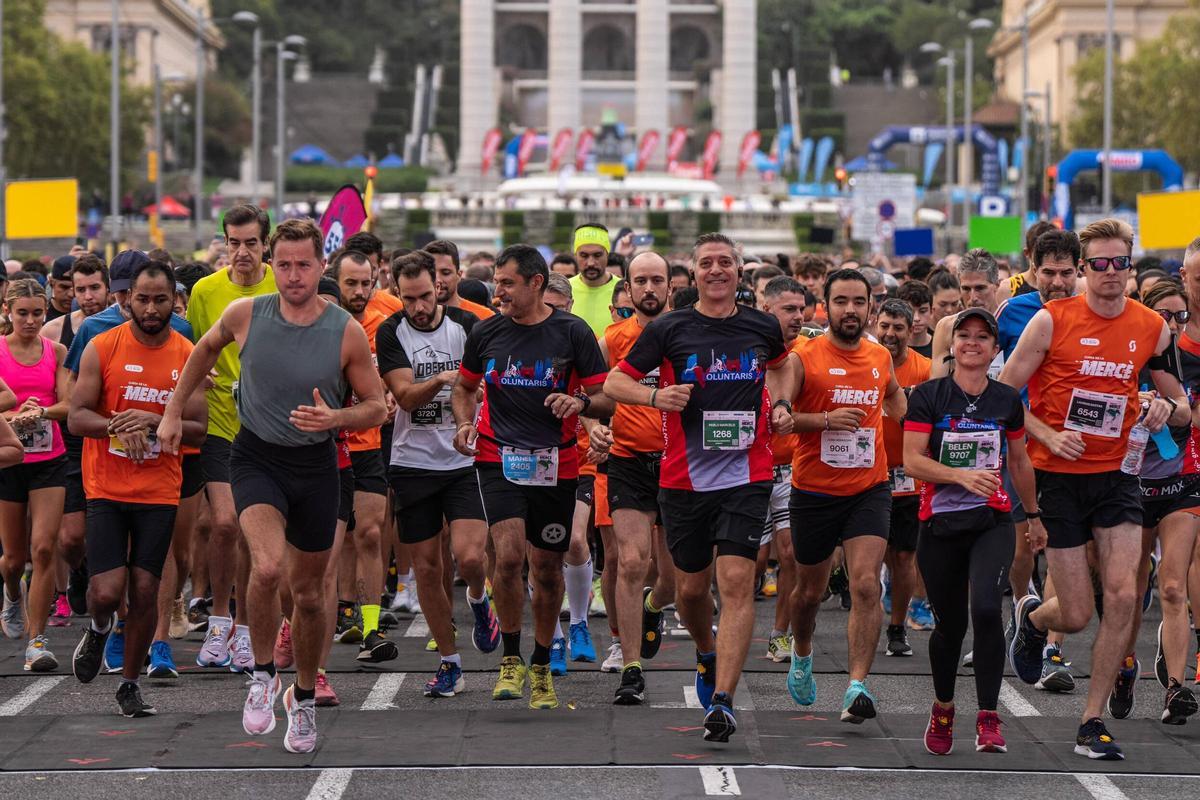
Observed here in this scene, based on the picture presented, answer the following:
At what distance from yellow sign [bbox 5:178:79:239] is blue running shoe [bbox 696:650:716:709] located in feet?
47.7

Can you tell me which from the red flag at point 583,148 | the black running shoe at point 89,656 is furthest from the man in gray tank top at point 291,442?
the red flag at point 583,148

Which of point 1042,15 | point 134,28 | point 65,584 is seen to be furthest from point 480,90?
point 65,584

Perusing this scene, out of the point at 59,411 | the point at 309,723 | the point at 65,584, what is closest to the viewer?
the point at 309,723

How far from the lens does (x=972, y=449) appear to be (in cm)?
909

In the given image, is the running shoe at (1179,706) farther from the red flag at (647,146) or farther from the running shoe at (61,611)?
the red flag at (647,146)

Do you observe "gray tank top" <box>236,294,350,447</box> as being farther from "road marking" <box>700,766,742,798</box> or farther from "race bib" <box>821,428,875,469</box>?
"race bib" <box>821,428,875,469</box>

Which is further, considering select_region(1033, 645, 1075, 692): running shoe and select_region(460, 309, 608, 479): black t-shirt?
select_region(1033, 645, 1075, 692): running shoe

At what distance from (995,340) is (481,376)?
2.44 m

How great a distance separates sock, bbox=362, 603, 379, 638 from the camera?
11.8 m

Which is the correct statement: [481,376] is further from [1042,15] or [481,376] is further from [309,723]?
[1042,15]

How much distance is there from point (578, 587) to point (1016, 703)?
2.52 meters

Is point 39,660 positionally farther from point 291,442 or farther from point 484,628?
point 291,442

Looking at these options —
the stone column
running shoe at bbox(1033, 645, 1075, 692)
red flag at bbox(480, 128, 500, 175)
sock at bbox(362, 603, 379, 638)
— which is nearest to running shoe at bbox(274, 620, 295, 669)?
sock at bbox(362, 603, 379, 638)

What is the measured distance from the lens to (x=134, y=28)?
4387 inches
